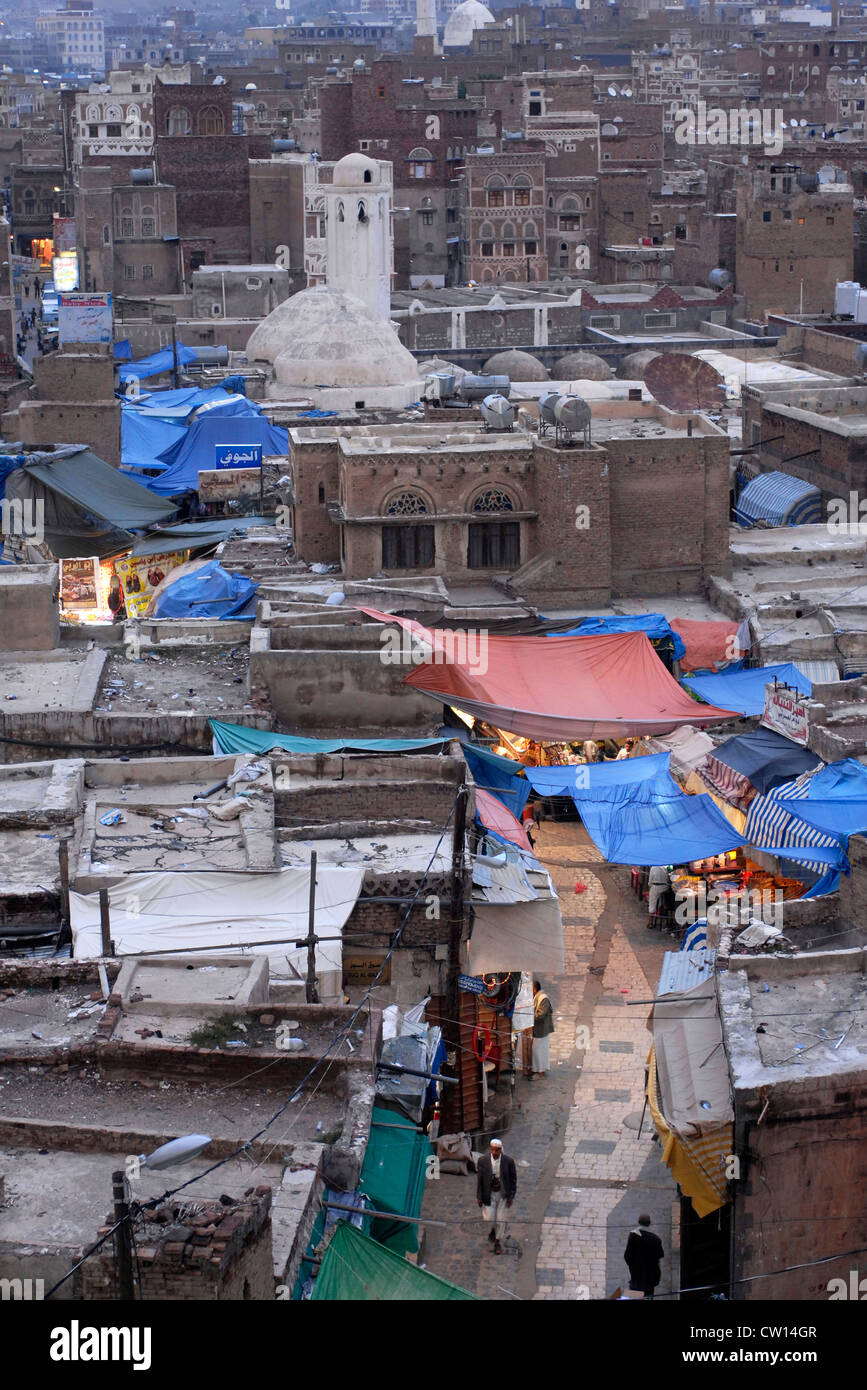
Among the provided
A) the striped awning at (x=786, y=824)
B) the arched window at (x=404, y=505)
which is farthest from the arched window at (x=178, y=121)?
the striped awning at (x=786, y=824)

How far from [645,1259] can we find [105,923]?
452 cm

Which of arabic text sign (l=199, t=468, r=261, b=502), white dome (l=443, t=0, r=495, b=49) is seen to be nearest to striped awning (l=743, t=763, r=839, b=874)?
arabic text sign (l=199, t=468, r=261, b=502)

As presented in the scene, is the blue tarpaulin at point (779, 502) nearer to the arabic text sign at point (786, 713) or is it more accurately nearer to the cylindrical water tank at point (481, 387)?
the cylindrical water tank at point (481, 387)

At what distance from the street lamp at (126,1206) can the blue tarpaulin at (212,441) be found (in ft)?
82.7

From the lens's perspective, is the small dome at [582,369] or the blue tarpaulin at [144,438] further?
the small dome at [582,369]

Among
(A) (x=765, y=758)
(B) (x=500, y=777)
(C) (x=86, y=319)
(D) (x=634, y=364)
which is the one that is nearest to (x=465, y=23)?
(D) (x=634, y=364)

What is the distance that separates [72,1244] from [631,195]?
6628cm

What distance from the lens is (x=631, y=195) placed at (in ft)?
240

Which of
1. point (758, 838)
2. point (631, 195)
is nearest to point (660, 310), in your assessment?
point (631, 195)

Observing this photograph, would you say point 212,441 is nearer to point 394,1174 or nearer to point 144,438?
point 144,438

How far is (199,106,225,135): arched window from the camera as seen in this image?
7025cm

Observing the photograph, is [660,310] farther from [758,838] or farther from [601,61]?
[601,61]

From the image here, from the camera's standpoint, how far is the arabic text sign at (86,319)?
40.3 m
